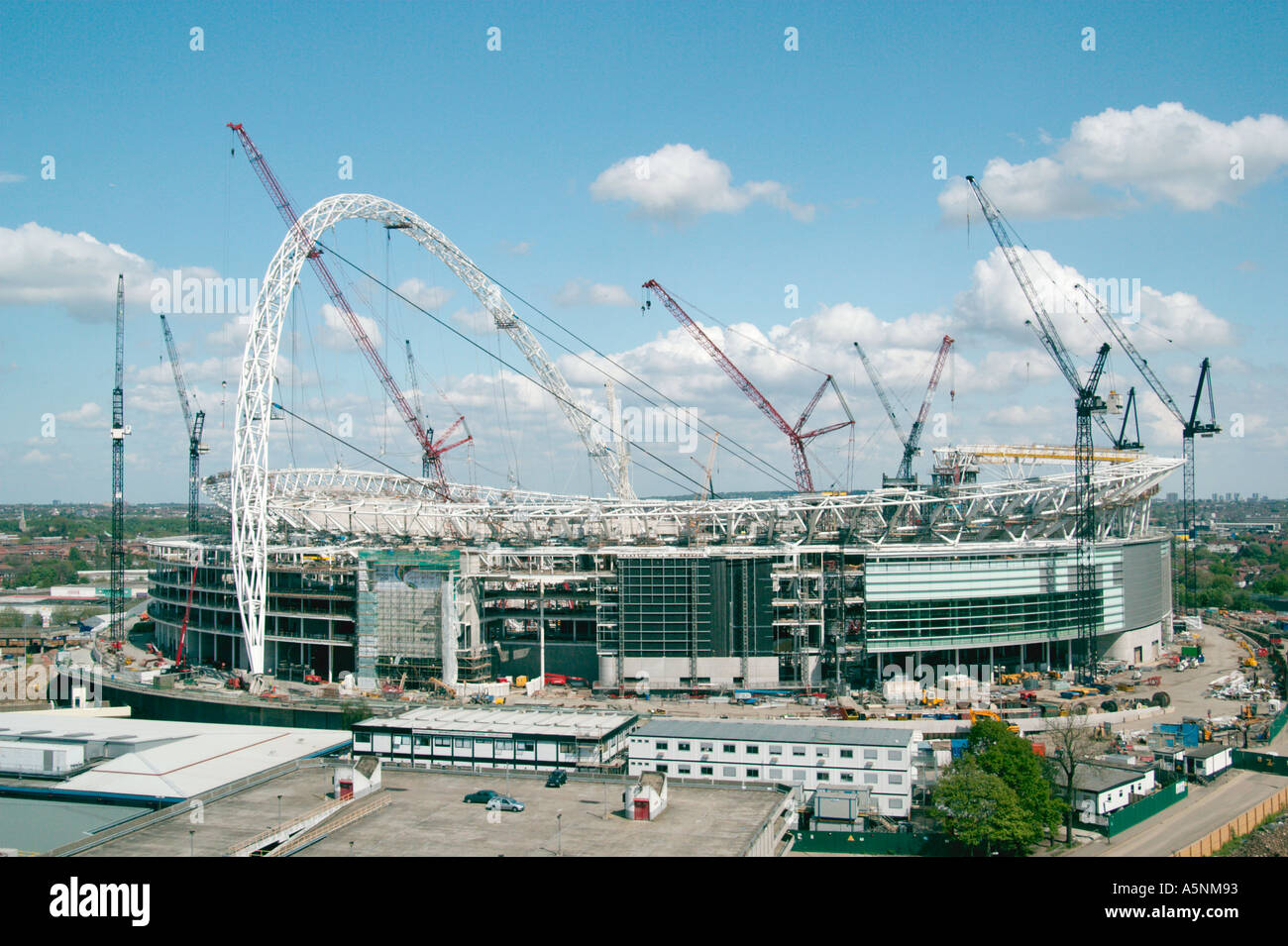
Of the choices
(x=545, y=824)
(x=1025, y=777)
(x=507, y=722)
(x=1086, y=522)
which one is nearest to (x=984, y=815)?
(x=1025, y=777)

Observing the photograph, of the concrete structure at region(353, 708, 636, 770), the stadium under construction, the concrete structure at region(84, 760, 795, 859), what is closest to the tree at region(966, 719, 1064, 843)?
the concrete structure at region(84, 760, 795, 859)

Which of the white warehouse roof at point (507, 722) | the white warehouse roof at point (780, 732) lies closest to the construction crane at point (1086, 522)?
the white warehouse roof at point (780, 732)

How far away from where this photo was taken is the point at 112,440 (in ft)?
216

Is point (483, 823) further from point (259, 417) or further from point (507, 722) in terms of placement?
point (259, 417)

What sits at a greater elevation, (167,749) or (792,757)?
(167,749)

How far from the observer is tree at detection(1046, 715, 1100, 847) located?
95.5ft

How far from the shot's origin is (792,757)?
31094 mm

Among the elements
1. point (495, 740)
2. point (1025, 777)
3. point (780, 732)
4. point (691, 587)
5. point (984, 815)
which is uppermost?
point (691, 587)

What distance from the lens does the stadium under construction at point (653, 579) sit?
47219 millimetres

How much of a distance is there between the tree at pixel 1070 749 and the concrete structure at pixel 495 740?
46.1 feet

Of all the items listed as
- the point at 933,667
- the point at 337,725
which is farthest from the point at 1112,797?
the point at 337,725

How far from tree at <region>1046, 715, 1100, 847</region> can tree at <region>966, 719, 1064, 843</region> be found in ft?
1.97

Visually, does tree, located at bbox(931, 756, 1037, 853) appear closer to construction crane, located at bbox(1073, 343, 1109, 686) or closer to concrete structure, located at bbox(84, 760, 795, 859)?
concrete structure, located at bbox(84, 760, 795, 859)

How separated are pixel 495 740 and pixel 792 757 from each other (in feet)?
31.3
